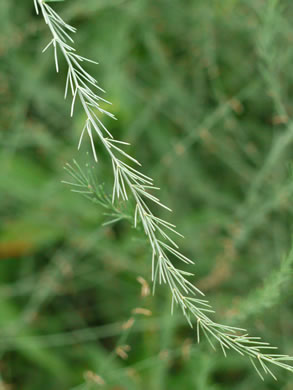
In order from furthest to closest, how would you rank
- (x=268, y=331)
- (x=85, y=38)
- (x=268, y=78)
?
(x=85, y=38) → (x=268, y=331) → (x=268, y=78)

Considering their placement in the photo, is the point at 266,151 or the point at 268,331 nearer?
the point at 268,331

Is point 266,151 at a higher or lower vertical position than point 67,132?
higher

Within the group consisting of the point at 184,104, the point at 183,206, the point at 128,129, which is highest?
the point at 184,104

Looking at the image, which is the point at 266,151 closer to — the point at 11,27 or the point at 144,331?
the point at 144,331

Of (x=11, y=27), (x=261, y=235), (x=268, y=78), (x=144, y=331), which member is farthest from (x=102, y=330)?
(x=11, y=27)

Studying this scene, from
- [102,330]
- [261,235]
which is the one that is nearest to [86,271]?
[102,330]

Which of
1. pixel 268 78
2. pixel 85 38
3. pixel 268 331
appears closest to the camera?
pixel 268 78

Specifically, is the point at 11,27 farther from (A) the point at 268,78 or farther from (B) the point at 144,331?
(B) the point at 144,331
